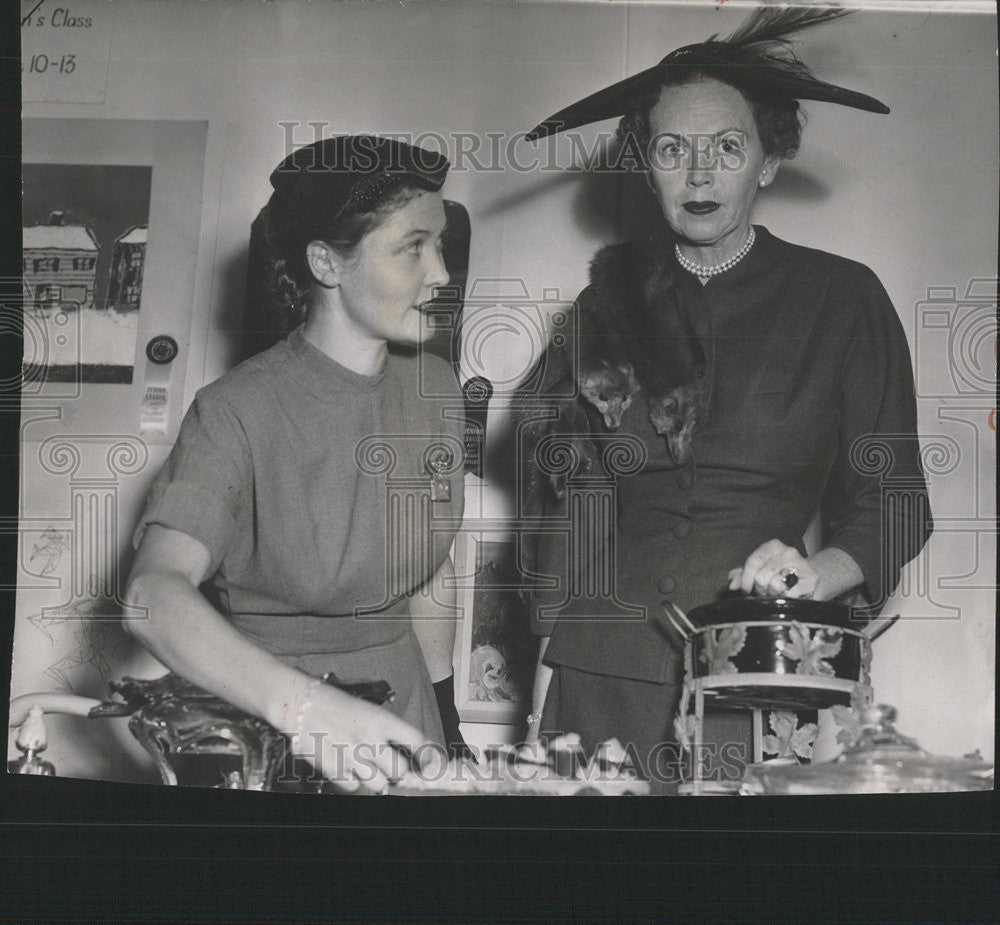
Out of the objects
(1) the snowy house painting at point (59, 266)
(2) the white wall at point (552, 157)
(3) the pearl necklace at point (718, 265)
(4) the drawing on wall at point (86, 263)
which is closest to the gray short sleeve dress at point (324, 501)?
(2) the white wall at point (552, 157)

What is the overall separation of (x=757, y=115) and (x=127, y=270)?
56.5 inches

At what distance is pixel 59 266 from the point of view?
10.4ft

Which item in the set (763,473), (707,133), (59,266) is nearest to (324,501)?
(59,266)

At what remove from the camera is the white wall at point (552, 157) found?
3.00 metres

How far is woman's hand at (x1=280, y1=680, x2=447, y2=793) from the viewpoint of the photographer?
2855mm

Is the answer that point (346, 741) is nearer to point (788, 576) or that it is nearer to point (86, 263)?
point (788, 576)

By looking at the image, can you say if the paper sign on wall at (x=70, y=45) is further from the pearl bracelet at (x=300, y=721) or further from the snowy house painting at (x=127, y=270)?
the pearl bracelet at (x=300, y=721)

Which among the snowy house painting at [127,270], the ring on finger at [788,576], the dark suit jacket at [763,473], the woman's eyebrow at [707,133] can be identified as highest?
the woman's eyebrow at [707,133]

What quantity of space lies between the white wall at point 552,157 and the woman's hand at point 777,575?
0.25 meters

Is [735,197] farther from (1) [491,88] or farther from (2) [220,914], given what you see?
(2) [220,914]

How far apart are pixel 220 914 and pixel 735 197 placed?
1.85 meters

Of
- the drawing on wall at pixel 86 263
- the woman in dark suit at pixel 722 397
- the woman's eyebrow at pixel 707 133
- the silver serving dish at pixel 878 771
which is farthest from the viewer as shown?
the drawing on wall at pixel 86 263

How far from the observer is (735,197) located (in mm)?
3037

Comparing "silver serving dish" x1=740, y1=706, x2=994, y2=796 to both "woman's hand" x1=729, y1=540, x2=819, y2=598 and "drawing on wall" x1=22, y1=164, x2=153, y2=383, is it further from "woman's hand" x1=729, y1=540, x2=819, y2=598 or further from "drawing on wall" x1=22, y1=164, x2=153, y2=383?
"drawing on wall" x1=22, y1=164, x2=153, y2=383
